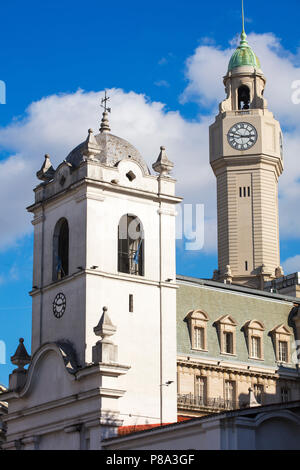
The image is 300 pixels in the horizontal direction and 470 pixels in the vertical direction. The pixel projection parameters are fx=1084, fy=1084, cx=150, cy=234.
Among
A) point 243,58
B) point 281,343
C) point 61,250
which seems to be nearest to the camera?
point 61,250

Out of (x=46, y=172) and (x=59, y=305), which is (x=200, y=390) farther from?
(x=46, y=172)

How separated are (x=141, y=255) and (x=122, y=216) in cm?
263

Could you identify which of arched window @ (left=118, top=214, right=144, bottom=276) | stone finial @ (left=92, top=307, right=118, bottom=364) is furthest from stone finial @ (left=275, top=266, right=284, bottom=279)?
stone finial @ (left=92, top=307, right=118, bottom=364)

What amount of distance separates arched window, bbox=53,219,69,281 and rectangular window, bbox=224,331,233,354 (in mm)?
15299

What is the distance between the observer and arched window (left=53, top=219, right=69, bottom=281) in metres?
65.7

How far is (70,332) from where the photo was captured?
6253cm

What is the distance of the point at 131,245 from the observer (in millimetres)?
65188

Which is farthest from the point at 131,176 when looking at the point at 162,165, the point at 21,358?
the point at 21,358

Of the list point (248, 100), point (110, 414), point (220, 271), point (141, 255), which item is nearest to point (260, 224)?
point (220, 271)

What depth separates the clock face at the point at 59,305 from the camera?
6384 cm

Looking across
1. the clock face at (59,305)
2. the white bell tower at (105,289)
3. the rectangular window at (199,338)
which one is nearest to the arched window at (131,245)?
the white bell tower at (105,289)

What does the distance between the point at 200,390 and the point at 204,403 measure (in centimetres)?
110

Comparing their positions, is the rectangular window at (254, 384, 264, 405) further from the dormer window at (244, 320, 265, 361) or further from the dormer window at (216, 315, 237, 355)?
the dormer window at (216, 315, 237, 355)
